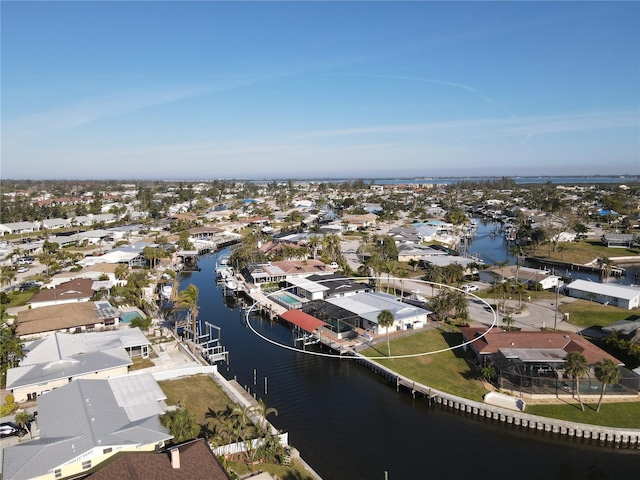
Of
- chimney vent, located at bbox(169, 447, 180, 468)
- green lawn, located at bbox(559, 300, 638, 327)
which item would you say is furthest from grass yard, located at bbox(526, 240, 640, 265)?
chimney vent, located at bbox(169, 447, 180, 468)

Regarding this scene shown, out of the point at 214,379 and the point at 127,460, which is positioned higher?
the point at 127,460

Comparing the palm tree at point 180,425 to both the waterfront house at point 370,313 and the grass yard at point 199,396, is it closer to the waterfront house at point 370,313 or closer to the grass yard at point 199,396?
the grass yard at point 199,396

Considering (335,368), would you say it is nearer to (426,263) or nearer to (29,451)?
(29,451)

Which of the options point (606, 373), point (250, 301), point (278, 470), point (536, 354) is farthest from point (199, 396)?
point (250, 301)

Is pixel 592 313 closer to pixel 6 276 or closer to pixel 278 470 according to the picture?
pixel 278 470

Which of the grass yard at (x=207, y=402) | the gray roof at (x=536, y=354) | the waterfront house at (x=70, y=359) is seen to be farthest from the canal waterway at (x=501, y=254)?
the waterfront house at (x=70, y=359)

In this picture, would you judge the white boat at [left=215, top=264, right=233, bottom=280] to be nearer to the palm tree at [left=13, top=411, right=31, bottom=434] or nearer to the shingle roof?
the shingle roof

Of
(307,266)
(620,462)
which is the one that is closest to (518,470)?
(620,462)
